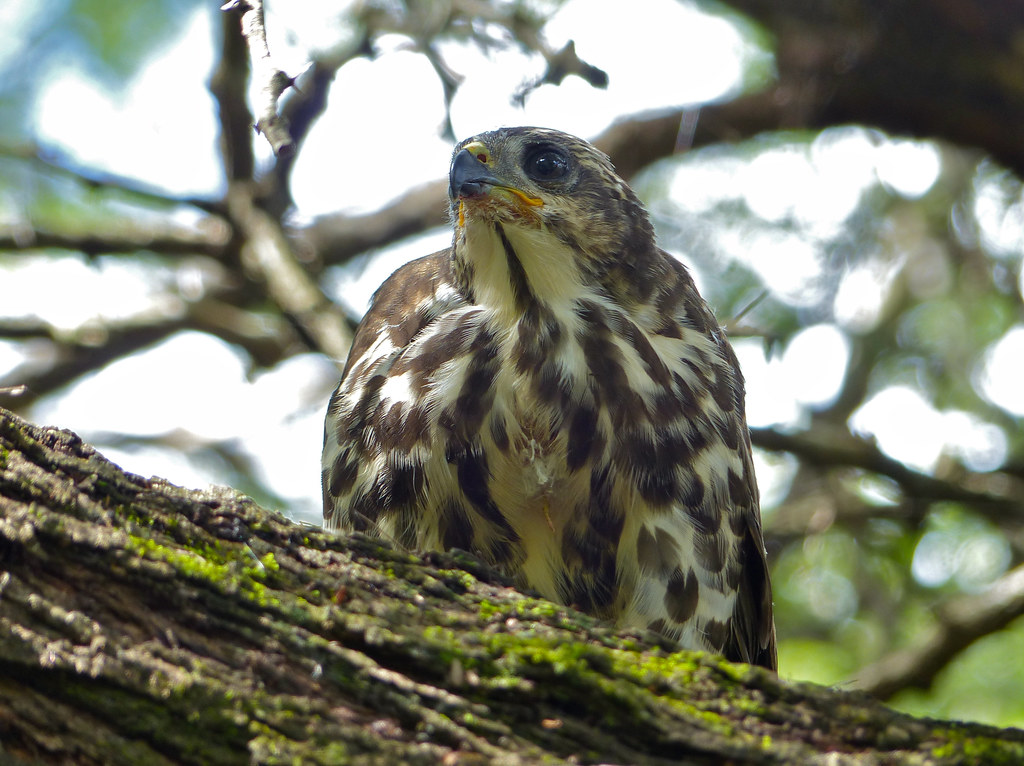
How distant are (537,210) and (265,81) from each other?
5.09ft

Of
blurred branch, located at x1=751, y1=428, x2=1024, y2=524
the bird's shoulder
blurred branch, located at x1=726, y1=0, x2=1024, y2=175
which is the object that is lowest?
the bird's shoulder

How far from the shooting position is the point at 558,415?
131 inches

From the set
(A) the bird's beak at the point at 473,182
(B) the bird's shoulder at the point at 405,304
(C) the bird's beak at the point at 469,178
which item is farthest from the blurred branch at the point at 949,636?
(C) the bird's beak at the point at 469,178

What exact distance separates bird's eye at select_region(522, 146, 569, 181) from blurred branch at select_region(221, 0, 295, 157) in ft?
5.02

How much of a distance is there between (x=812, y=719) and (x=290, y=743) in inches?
39.0

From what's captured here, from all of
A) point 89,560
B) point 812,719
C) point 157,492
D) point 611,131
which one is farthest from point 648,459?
point 611,131

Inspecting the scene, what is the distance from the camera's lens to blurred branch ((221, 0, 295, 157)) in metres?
2.19

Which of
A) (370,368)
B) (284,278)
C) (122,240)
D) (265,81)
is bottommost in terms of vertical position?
(265,81)

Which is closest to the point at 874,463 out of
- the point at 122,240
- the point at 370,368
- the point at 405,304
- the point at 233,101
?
the point at 405,304

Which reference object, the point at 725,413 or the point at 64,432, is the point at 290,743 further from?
the point at 725,413

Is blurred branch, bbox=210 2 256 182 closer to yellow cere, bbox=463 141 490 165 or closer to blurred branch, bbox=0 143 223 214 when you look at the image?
blurred branch, bbox=0 143 223 214

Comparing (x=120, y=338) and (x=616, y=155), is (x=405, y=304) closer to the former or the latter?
(x=616, y=155)

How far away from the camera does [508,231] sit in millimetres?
3627

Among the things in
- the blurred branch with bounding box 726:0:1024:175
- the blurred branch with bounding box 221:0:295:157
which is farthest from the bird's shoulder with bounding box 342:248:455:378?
the blurred branch with bounding box 726:0:1024:175
